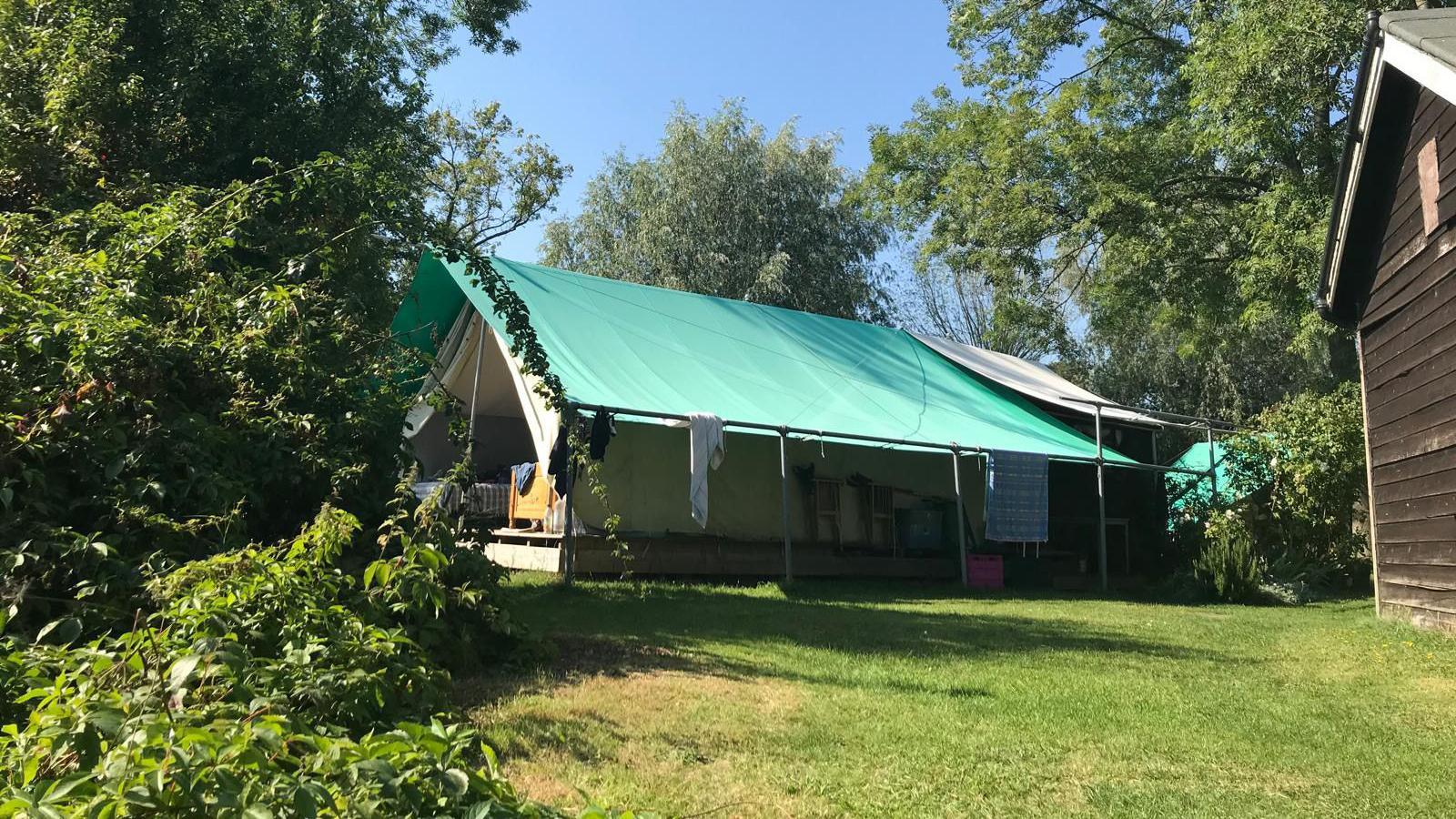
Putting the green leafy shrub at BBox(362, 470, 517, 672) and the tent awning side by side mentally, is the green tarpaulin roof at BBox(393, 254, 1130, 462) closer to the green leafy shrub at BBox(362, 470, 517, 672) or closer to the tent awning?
the tent awning

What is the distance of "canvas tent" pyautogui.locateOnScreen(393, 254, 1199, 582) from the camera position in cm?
904

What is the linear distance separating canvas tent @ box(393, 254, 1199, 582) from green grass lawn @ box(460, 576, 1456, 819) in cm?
297

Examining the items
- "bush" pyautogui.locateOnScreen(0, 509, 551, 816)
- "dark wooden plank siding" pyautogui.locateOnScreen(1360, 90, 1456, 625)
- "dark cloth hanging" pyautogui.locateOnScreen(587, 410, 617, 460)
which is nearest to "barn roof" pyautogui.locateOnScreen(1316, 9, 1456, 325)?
"dark wooden plank siding" pyautogui.locateOnScreen(1360, 90, 1456, 625)

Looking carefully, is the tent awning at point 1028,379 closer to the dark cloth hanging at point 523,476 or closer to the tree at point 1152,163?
the tree at point 1152,163

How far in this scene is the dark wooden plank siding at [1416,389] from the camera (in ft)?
21.5

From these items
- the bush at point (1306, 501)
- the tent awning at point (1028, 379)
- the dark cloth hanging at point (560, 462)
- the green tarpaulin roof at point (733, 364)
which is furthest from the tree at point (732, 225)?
the dark cloth hanging at point (560, 462)

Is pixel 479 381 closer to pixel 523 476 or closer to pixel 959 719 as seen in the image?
pixel 523 476

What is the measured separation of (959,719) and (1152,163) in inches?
495

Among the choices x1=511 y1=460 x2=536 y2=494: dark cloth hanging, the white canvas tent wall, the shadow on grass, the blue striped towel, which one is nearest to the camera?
the shadow on grass

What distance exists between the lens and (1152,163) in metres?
14.1

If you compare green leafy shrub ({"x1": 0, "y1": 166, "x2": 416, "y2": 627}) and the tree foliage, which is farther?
green leafy shrub ({"x1": 0, "y1": 166, "x2": 416, "y2": 627})

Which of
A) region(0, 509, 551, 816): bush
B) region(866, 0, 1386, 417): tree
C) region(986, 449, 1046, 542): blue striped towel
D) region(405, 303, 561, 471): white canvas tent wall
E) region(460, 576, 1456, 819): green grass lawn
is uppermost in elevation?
region(866, 0, 1386, 417): tree

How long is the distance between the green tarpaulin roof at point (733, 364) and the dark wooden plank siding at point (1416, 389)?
3.36 metres

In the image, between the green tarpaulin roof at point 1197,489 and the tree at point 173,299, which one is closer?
the tree at point 173,299
